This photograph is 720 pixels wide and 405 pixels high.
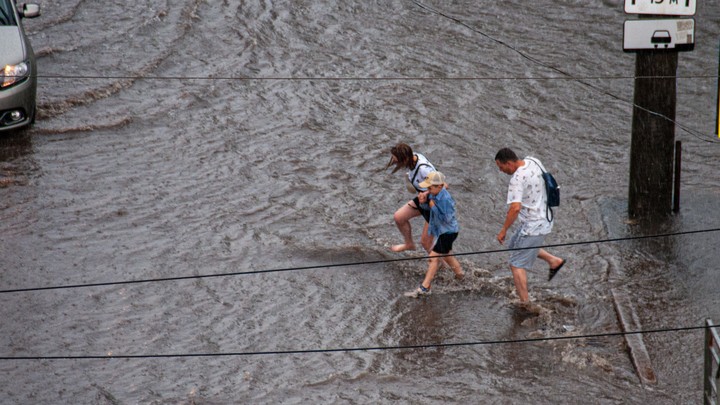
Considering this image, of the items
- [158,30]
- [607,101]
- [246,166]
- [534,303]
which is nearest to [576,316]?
[534,303]

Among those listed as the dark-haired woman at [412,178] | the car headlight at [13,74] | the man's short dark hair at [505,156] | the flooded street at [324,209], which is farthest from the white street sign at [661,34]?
the car headlight at [13,74]

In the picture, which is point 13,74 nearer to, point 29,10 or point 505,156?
point 29,10

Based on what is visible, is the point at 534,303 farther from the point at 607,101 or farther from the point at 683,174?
the point at 607,101

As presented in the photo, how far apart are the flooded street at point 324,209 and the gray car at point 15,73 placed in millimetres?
475

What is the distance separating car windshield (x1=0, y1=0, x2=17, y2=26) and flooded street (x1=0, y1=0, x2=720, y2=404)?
148cm

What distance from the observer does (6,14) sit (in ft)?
43.4

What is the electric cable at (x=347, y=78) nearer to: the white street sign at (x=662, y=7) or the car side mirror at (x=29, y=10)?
the car side mirror at (x=29, y=10)

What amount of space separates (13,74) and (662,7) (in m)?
7.85

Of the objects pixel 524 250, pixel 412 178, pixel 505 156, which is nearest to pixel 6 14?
pixel 412 178

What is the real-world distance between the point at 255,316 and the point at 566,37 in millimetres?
10794

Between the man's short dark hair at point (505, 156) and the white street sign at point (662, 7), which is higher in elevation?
the white street sign at point (662, 7)

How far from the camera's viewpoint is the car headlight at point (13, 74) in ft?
40.8

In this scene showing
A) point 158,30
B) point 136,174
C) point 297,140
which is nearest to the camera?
point 136,174

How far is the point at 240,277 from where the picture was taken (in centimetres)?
1009
